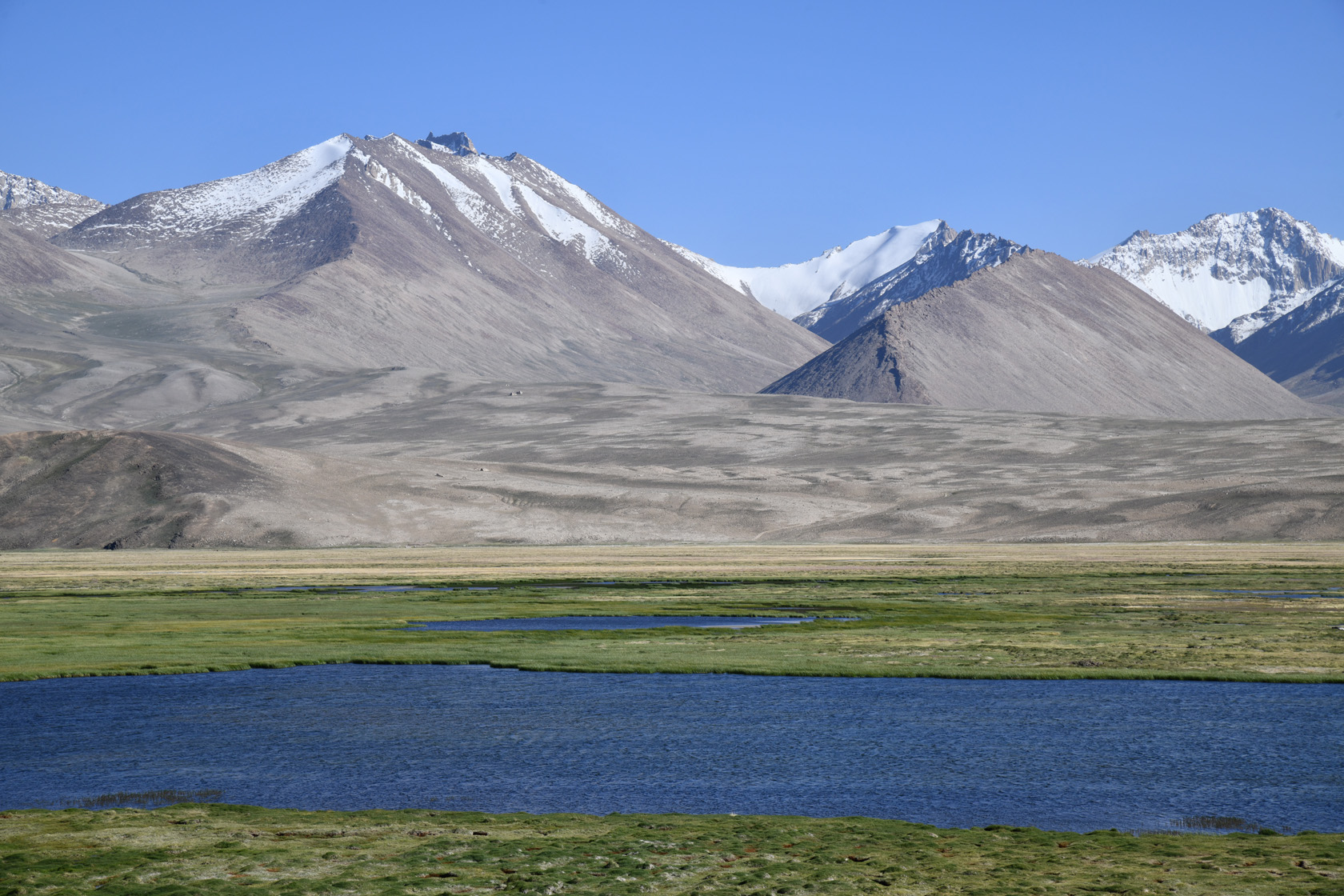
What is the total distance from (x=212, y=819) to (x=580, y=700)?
47.6ft

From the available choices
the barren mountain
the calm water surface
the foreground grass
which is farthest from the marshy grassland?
the barren mountain

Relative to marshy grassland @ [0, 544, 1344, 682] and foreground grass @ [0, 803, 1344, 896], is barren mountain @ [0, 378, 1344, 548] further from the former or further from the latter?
foreground grass @ [0, 803, 1344, 896]

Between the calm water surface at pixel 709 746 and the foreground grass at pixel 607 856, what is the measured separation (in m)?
1.53

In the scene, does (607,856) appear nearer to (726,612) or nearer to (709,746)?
(709,746)

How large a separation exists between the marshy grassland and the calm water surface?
414 centimetres

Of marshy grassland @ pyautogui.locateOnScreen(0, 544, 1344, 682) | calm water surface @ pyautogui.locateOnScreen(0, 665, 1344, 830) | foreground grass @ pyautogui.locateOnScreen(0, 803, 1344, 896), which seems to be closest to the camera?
foreground grass @ pyautogui.locateOnScreen(0, 803, 1344, 896)

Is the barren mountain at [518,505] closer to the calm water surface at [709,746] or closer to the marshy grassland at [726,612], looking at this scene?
the marshy grassland at [726,612]

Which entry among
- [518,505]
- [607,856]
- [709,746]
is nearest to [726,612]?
[709,746]

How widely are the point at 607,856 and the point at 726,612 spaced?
45.6 m

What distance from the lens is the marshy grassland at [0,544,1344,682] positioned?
42.1 metres

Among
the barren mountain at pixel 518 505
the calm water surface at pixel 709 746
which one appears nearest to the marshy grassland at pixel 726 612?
the calm water surface at pixel 709 746

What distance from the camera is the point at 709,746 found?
2791 cm

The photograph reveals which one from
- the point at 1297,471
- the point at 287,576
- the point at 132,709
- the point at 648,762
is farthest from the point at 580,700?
the point at 1297,471

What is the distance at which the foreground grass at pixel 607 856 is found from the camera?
16.8m
